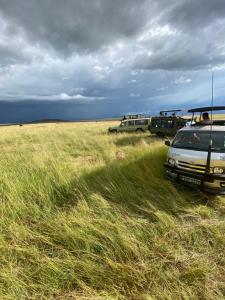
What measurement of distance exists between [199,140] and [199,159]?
3.11 ft

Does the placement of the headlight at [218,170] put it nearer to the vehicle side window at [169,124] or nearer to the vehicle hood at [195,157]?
the vehicle hood at [195,157]

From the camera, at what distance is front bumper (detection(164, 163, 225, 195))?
202 inches

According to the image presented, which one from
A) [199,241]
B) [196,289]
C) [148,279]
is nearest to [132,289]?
[148,279]

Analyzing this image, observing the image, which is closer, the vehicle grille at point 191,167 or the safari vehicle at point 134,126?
the vehicle grille at point 191,167

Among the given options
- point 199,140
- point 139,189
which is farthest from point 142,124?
point 139,189

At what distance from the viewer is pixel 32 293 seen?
2.90 metres

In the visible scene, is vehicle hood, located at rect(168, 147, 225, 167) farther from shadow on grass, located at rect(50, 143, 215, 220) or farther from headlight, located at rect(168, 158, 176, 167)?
shadow on grass, located at rect(50, 143, 215, 220)

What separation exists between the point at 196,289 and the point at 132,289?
74 centimetres

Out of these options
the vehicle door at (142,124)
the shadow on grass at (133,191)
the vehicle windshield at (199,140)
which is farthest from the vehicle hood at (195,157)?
the vehicle door at (142,124)

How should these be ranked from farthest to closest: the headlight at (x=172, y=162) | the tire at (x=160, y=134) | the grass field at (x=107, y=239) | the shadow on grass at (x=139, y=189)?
1. the tire at (x=160, y=134)
2. the headlight at (x=172, y=162)
3. the shadow on grass at (x=139, y=189)
4. the grass field at (x=107, y=239)

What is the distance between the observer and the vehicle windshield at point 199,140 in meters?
5.90

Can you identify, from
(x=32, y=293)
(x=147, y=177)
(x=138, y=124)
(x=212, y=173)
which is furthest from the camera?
(x=138, y=124)

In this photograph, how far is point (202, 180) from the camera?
5.27 metres

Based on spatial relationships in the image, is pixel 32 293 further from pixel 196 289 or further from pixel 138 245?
pixel 196 289
